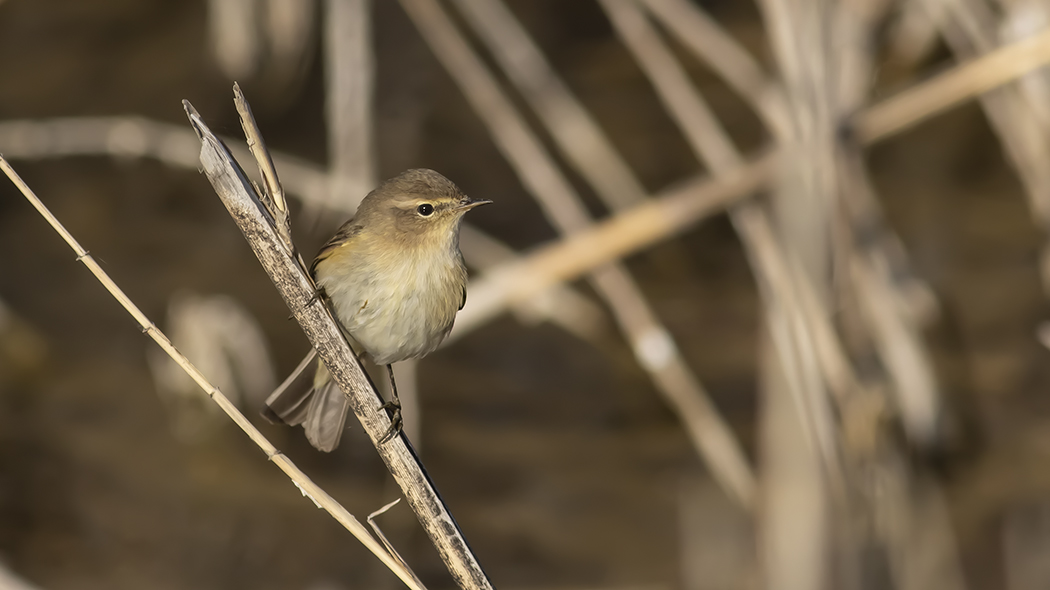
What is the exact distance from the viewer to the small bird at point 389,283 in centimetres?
194

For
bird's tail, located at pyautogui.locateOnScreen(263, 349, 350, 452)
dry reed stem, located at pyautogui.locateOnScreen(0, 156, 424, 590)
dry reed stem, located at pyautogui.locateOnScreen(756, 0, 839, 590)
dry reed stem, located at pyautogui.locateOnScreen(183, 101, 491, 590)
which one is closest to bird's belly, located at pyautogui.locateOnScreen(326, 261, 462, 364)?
bird's tail, located at pyautogui.locateOnScreen(263, 349, 350, 452)

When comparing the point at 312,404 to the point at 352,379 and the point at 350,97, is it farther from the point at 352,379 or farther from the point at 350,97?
the point at 350,97

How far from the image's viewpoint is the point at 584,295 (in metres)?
5.34

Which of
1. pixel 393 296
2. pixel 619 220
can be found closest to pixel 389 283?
pixel 393 296

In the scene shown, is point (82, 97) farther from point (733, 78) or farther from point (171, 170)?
point (733, 78)

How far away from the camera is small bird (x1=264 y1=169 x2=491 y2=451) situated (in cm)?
194

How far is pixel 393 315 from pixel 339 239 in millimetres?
288

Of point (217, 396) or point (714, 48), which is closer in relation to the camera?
point (217, 396)

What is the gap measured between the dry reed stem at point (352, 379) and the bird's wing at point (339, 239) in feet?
1.58

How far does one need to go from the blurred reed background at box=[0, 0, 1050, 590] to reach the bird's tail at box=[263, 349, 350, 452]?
2.84 ft

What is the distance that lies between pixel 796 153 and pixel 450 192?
939 mm

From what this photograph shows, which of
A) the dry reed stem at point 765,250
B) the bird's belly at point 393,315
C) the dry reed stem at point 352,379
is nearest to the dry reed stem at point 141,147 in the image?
the dry reed stem at point 765,250

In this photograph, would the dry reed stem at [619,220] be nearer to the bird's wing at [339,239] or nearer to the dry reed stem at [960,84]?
the dry reed stem at [960,84]

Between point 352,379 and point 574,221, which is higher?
point 574,221
